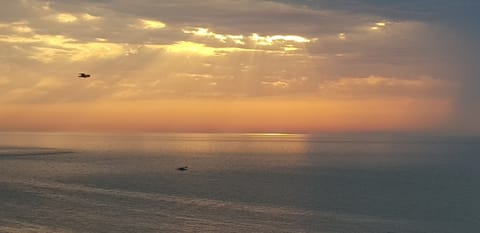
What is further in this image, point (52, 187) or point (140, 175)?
point (140, 175)

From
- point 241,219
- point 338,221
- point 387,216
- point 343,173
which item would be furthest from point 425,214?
point 343,173

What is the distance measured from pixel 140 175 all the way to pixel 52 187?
26839 millimetres

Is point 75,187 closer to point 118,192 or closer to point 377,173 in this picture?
point 118,192

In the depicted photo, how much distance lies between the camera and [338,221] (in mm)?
56531

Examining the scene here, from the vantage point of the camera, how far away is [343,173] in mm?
120125

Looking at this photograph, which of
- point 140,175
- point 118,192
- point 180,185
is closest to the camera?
point 118,192

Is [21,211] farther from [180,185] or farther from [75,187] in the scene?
[180,185]

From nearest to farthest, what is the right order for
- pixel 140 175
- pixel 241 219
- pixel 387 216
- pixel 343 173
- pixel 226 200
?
pixel 241 219 → pixel 387 216 → pixel 226 200 → pixel 140 175 → pixel 343 173

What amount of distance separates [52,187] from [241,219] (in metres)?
38.8

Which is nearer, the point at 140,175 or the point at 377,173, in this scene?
the point at 140,175

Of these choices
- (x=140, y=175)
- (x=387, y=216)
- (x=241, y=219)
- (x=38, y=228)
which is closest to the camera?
(x=38, y=228)

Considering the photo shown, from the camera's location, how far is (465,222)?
2228 inches

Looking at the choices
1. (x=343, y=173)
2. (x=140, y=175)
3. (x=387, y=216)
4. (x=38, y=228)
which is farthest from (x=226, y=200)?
(x=343, y=173)

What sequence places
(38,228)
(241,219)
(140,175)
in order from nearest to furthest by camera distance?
(38,228) → (241,219) → (140,175)
